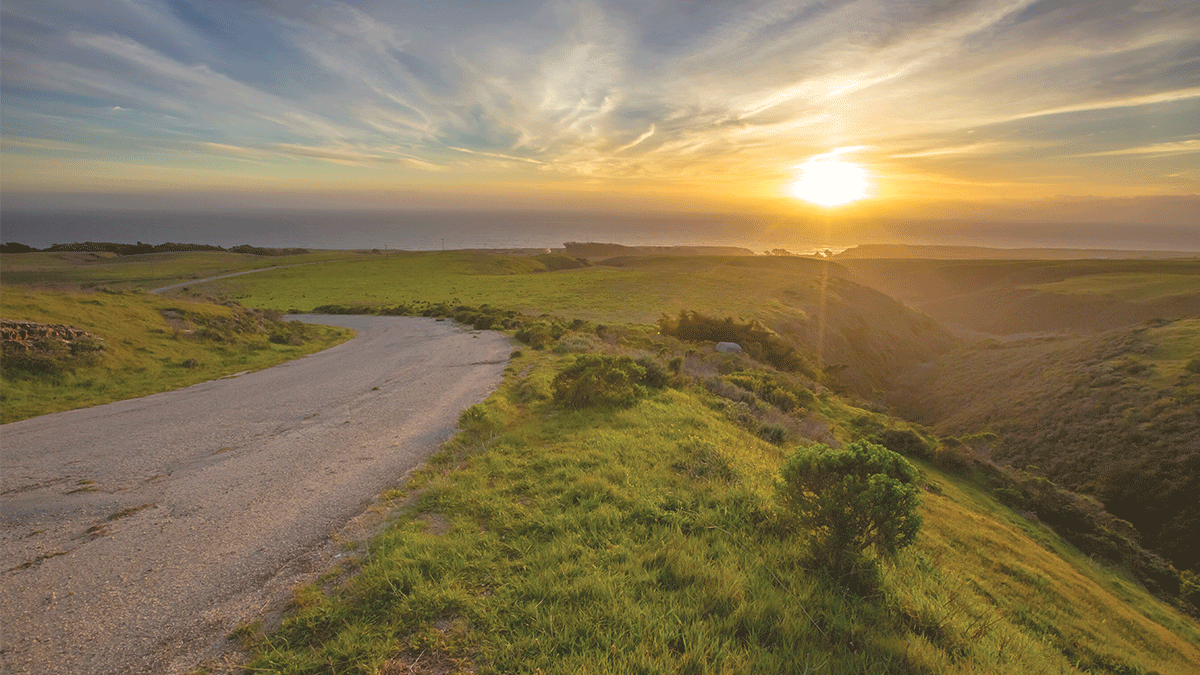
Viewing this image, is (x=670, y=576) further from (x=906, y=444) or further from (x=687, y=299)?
(x=687, y=299)

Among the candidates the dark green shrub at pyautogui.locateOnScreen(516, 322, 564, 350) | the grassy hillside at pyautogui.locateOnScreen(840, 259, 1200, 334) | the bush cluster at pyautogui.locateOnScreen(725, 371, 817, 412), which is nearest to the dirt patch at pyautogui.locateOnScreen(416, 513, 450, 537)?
the bush cluster at pyautogui.locateOnScreen(725, 371, 817, 412)

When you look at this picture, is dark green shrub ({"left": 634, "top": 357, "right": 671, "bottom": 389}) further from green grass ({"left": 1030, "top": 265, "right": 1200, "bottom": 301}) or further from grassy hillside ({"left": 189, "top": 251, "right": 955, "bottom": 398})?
green grass ({"left": 1030, "top": 265, "right": 1200, "bottom": 301})

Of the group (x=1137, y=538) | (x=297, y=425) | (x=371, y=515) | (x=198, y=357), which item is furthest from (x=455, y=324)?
(x=1137, y=538)

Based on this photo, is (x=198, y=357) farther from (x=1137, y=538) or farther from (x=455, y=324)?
(x=1137, y=538)

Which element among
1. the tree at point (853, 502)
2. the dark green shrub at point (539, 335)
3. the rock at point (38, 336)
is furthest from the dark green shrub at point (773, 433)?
the rock at point (38, 336)

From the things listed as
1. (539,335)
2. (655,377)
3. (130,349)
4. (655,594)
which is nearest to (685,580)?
(655,594)

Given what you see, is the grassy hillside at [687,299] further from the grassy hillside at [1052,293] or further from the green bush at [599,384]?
the grassy hillside at [1052,293]
